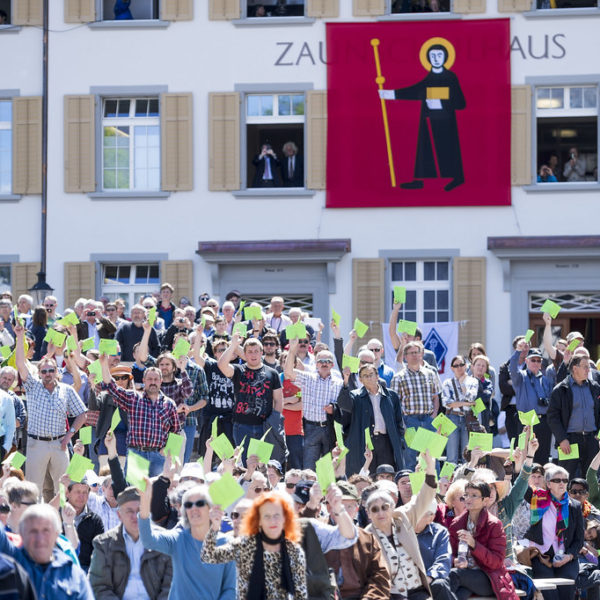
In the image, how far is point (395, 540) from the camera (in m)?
10.9

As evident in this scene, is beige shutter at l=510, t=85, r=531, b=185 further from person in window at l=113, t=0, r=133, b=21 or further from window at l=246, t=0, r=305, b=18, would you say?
person in window at l=113, t=0, r=133, b=21

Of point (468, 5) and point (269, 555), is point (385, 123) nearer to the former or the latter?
point (468, 5)

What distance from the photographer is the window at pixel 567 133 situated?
25312 mm

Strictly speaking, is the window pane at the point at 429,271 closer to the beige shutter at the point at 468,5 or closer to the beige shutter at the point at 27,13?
the beige shutter at the point at 468,5

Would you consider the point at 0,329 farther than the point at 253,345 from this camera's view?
Yes

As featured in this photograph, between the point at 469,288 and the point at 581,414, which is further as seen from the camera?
the point at 469,288

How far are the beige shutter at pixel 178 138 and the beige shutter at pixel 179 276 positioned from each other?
1.23m

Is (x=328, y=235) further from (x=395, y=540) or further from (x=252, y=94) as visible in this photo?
(x=395, y=540)

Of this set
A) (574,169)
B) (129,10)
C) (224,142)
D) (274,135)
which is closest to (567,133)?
(574,169)

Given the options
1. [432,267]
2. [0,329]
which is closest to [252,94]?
[432,267]

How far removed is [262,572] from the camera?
29.6ft

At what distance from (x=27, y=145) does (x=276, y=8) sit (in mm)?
4595

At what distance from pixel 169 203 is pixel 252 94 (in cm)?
221

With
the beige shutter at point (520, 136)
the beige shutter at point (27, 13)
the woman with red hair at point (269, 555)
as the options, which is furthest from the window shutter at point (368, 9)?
the woman with red hair at point (269, 555)
